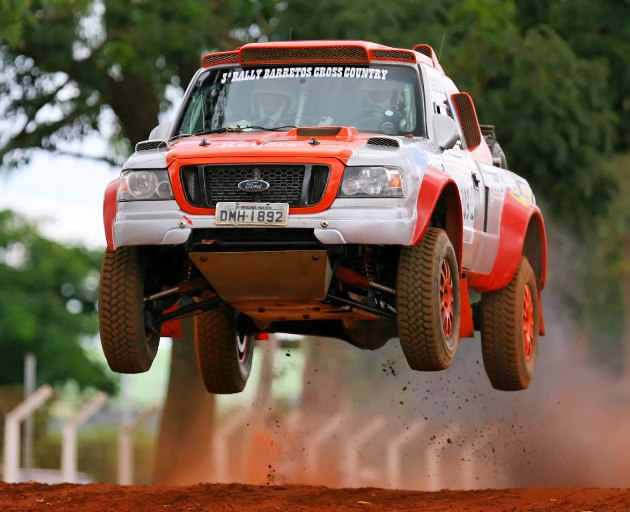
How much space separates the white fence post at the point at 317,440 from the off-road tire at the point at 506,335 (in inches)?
297

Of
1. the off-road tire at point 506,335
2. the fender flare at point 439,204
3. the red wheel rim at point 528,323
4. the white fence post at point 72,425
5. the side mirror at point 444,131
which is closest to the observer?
the fender flare at point 439,204

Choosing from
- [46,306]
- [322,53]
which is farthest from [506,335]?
[46,306]

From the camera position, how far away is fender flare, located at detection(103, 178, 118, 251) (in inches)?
400

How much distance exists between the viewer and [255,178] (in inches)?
379

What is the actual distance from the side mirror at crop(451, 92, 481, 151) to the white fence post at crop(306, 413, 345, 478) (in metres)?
8.65

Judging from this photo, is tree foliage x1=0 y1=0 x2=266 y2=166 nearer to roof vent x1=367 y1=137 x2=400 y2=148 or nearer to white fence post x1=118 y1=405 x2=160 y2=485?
white fence post x1=118 y1=405 x2=160 y2=485

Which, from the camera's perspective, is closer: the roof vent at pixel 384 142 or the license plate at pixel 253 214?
the license plate at pixel 253 214

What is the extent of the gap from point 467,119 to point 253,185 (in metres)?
2.45

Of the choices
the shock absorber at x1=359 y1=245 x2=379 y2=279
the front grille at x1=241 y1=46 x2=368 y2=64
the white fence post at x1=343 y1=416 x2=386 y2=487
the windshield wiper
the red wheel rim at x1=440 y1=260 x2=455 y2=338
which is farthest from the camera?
the white fence post at x1=343 y1=416 x2=386 y2=487

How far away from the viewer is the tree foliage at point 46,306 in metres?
54.8

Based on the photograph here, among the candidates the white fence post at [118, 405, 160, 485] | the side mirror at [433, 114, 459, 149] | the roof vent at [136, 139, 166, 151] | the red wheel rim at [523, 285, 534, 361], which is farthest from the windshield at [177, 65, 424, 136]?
the white fence post at [118, 405, 160, 485]

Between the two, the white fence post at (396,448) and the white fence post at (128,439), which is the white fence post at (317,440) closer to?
the white fence post at (396,448)

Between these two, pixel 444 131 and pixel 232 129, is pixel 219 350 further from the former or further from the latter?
pixel 444 131

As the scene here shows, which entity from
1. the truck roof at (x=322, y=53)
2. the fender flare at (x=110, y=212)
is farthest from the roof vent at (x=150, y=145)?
the truck roof at (x=322, y=53)
